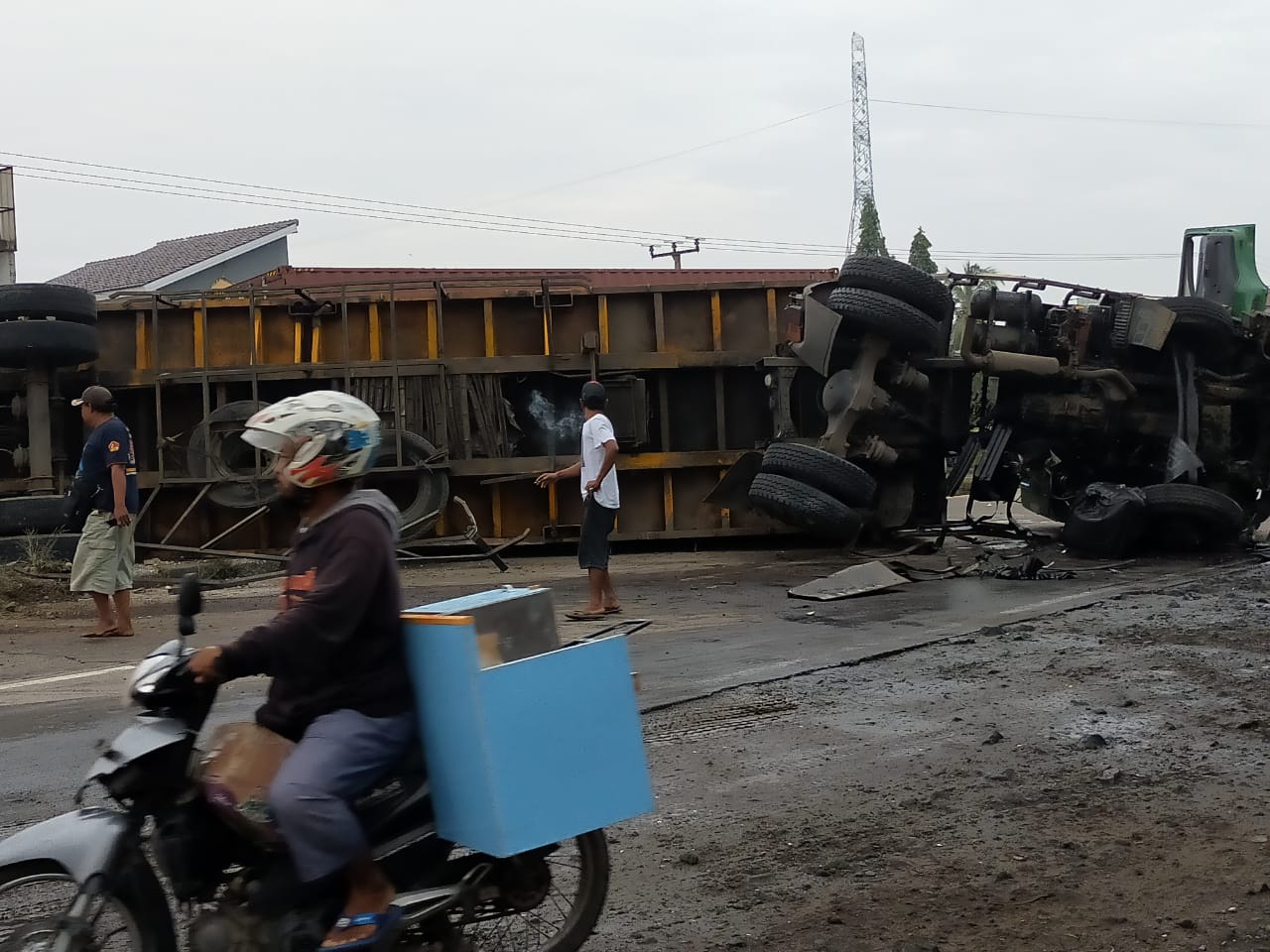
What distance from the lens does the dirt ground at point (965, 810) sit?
12.4 feet

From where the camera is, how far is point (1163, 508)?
449 inches

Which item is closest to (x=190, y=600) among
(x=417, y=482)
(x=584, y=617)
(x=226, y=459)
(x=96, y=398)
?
(x=584, y=617)

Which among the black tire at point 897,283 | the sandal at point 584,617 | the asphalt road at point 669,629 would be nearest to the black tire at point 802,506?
the asphalt road at point 669,629

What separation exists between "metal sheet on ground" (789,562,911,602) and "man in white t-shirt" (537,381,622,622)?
1.50m

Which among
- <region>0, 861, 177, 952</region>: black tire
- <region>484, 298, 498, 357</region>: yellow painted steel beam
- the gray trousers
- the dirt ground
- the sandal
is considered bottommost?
the dirt ground

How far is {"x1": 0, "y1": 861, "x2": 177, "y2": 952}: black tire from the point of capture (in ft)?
9.96

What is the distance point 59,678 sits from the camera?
7605 mm

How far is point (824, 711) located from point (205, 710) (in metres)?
3.66

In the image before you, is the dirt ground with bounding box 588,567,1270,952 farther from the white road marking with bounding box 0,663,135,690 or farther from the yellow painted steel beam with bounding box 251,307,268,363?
the yellow painted steel beam with bounding box 251,307,268,363

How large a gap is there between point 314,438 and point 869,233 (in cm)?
5032

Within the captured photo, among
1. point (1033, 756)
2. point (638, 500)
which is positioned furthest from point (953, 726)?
point (638, 500)

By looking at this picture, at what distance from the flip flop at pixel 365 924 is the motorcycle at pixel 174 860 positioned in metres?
0.02

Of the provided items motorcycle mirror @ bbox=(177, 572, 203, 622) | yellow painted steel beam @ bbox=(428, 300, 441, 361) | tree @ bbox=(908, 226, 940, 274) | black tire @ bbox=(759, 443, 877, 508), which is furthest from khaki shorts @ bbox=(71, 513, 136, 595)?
tree @ bbox=(908, 226, 940, 274)

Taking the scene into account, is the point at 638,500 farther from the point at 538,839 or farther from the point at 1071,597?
the point at 538,839
